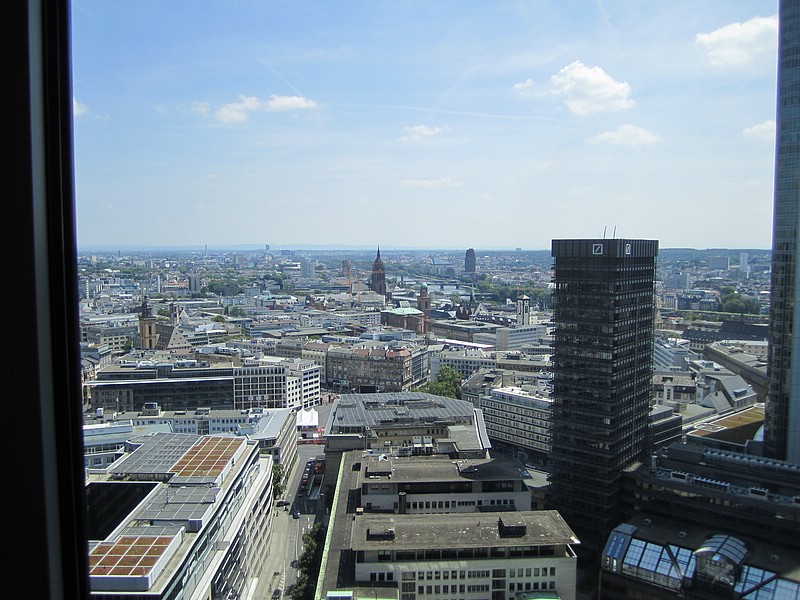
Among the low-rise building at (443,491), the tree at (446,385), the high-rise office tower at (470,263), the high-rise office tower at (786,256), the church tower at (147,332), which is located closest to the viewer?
the low-rise building at (443,491)

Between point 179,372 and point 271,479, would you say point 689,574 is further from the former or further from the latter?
point 179,372

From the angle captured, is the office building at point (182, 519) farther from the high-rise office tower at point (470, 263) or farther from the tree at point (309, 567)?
the high-rise office tower at point (470, 263)

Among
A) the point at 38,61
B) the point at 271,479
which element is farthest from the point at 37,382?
the point at 271,479

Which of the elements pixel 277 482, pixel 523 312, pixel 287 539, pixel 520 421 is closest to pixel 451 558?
pixel 287 539

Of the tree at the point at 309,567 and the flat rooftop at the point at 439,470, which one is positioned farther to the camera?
the flat rooftop at the point at 439,470

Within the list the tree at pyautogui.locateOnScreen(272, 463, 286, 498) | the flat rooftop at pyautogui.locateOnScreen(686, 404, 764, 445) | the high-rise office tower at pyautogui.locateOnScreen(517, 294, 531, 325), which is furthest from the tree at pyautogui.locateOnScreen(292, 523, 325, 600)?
the high-rise office tower at pyautogui.locateOnScreen(517, 294, 531, 325)

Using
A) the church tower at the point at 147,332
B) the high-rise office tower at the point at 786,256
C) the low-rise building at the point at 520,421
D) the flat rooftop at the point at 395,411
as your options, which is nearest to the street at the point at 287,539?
the flat rooftop at the point at 395,411

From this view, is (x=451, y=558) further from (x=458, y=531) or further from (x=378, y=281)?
(x=378, y=281)
